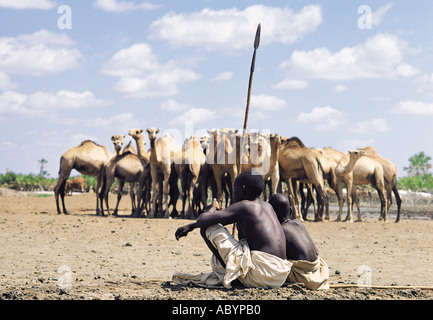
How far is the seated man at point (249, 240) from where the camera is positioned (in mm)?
6129

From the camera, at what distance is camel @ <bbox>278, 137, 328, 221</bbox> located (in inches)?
746

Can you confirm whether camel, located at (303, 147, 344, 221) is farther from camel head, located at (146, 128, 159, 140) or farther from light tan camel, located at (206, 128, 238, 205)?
camel head, located at (146, 128, 159, 140)

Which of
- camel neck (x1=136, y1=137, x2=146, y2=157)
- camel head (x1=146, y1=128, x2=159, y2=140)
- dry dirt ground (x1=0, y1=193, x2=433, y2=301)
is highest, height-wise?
camel head (x1=146, y1=128, x2=159, y2=140)

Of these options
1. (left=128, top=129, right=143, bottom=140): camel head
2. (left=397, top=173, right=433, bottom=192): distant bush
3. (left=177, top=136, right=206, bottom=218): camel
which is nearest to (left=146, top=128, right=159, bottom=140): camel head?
(left=128, top=129, right=143, bottom=140): camel head

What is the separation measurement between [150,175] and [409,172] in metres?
62.4

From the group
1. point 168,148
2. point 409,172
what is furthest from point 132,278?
point 409,172

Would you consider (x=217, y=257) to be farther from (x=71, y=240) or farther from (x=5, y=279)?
(x=71, y=240)

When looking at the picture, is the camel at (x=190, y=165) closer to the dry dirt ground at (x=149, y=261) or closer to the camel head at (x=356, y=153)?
the dry dirt ground at (x=149, y=261)

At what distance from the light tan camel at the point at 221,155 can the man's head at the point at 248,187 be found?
36.6 ft

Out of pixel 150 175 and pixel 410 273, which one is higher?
pixel 150 175

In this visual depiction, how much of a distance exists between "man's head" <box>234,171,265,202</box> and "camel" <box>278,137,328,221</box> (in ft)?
41.2

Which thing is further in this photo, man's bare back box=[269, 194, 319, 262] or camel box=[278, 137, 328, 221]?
camel box=[278, 137, 328, 221]
